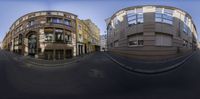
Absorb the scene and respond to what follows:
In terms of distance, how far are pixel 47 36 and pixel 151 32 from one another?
58 centimetres

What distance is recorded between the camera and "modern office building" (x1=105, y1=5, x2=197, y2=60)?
690 millimetres

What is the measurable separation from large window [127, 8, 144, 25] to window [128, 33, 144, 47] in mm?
84

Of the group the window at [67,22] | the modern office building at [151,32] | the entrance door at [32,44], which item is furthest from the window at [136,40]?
the entrance door at [32,44]

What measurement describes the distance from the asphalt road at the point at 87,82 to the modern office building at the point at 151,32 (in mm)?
208

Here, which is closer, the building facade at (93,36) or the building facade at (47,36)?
the building facade at (47,36)

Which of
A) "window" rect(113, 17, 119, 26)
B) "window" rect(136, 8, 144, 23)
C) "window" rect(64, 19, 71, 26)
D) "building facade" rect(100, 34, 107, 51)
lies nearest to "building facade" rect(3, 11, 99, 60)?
"window" rect(64, 19, 71, 26)

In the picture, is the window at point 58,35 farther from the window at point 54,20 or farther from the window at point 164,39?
the window at point 164,39

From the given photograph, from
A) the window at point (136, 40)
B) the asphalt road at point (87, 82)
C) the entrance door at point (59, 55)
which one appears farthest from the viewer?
the asphalt road at point (87, 82)

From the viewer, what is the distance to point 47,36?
0.77 m

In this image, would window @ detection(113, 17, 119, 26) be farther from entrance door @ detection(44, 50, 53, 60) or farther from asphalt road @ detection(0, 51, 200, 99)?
entrance door @ detection(44, 50, 53, 60)

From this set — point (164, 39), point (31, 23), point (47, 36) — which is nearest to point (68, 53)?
point (47, 36)

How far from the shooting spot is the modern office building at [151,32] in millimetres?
690

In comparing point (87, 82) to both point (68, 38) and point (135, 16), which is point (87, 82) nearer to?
point (68, 38)

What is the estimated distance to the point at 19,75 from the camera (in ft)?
3.36
